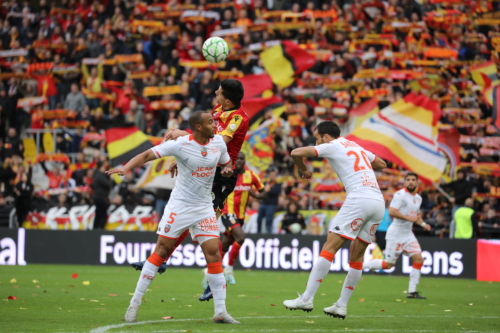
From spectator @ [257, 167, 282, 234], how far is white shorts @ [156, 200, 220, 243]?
36.6 feet

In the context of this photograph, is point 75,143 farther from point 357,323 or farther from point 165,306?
point 357,323

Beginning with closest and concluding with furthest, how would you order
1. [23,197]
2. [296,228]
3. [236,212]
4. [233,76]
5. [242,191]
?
[236,212], [242,191], [296,228], [23,197], [233,76]

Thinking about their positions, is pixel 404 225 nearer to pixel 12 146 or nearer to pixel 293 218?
pixel 293 218

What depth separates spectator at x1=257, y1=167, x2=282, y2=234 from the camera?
64.7 ft

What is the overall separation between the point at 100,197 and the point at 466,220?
9.44m

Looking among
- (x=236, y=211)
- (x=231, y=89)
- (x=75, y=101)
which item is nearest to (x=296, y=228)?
(x=236, y=211)

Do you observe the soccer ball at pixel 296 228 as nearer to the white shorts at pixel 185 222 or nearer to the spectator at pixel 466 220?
the spectator at pixel 466 220

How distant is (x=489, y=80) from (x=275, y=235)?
721 centimetres

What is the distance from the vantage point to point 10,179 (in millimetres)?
20953

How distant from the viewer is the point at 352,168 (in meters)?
8.92

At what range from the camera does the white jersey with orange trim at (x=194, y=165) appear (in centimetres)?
832

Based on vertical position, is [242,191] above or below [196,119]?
below

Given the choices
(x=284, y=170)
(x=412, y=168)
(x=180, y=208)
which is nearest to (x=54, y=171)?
(x=284, y=170)

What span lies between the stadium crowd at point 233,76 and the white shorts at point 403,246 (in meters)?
5.20
